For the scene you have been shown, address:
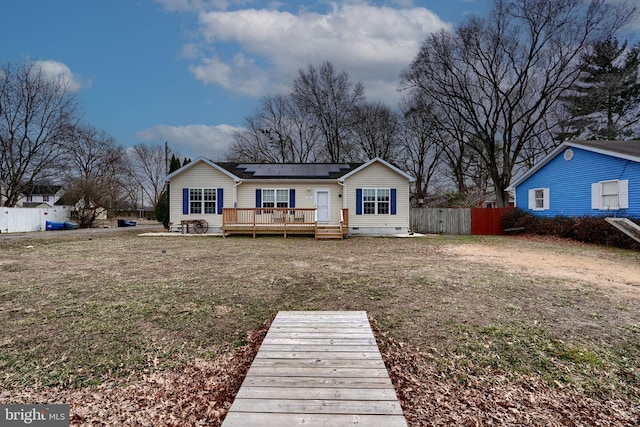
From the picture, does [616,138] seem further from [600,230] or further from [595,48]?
[600,230]

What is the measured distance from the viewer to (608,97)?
21.3 meters

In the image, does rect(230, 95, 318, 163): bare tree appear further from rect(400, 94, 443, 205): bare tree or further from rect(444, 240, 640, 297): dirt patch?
rect(444, 240, 640, 297): dirt patch

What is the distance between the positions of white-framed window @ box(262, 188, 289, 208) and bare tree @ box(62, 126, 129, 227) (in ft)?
50.0

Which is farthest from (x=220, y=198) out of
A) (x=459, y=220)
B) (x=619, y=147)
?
(x=619, y=147)

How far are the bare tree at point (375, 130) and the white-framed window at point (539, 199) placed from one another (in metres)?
14.0

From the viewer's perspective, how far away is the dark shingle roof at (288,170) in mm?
16656

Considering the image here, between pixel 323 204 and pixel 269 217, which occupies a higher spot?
pixel 323 204

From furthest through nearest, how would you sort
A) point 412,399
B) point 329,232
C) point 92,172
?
point 92,172, point 329,232, point 412,399

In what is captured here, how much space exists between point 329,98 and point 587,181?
19974 millimetres

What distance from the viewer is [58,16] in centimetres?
1088

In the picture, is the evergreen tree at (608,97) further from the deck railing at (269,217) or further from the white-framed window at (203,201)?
the white-framed window at (203,201)

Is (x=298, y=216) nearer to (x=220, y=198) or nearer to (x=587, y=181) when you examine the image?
(x=220, y=198)

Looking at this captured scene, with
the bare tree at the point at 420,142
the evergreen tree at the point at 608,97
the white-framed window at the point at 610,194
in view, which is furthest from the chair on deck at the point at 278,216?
the evergreen tree at the point at 608,97

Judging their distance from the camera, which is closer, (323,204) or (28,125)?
(323,204)
